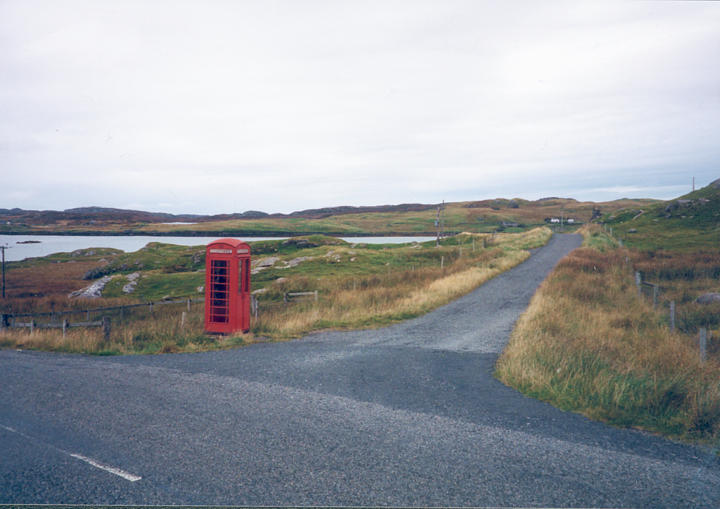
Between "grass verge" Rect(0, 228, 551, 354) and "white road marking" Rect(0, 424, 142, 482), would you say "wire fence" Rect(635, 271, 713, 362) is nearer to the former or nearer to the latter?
"grass verge" Rect(0, 228, 551, 354)

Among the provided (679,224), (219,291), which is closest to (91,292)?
(219,291)

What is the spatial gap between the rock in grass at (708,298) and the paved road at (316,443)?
15.5 metres

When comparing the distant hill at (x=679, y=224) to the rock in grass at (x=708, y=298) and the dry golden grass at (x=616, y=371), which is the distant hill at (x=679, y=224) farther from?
the dry golden grass at (x=616, y=371)

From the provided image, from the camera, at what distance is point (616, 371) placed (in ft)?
26.1

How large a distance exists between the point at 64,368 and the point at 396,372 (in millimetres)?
7025

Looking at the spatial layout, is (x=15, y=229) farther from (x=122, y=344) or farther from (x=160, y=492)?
(x=160, y=492)

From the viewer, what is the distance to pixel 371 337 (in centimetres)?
1341

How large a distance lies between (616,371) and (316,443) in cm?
560

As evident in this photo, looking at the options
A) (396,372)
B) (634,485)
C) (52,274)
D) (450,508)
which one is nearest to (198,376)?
(396,372)

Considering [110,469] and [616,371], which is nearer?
[110,469]

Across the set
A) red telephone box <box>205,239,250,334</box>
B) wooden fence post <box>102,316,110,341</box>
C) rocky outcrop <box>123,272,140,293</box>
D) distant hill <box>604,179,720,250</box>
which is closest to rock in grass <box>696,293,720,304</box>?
red telephone box <box>205,239,250,334</box>

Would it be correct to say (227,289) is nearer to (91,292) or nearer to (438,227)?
(91,292)

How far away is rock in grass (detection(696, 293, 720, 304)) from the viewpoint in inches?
757

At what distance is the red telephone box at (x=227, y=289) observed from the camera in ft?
44.6
